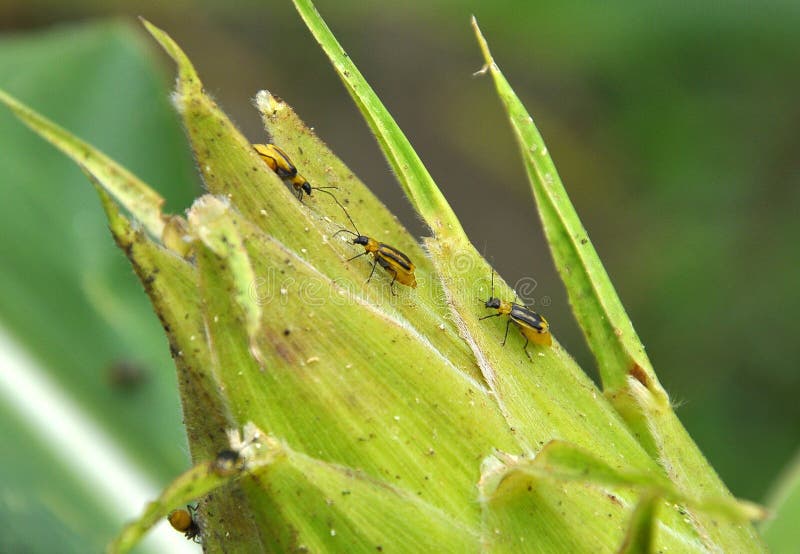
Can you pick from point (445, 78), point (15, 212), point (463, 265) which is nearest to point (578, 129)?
point (445, 78)

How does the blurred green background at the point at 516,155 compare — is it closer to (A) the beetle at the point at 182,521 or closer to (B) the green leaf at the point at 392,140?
(B) the green leaf at the point at 392,140

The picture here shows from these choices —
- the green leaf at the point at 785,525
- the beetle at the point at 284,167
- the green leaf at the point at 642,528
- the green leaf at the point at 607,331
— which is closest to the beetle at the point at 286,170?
the beetle at the point at 284,167

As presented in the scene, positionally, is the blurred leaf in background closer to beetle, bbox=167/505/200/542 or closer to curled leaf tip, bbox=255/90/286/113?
beetle, bbox=167/505/200/542

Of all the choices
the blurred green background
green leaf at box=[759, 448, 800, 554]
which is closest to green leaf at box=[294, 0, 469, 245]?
the blurred green background

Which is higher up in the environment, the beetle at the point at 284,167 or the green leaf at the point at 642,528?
the beetle at the point at 284,167

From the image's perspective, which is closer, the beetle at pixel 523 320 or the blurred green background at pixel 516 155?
the beetle at pixel 523 320

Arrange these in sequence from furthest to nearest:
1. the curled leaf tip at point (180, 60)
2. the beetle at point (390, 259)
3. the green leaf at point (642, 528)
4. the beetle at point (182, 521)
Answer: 1. the beetle at point (182, 521)
2. the beetle at point (390, 259)
3. the curled leaf tip at point (180, 60)
4. the green leaf at point (642, 528)

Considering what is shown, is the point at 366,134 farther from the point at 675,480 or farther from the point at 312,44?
the point at 675,480

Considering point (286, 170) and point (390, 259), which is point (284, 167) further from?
point (390, 259)
